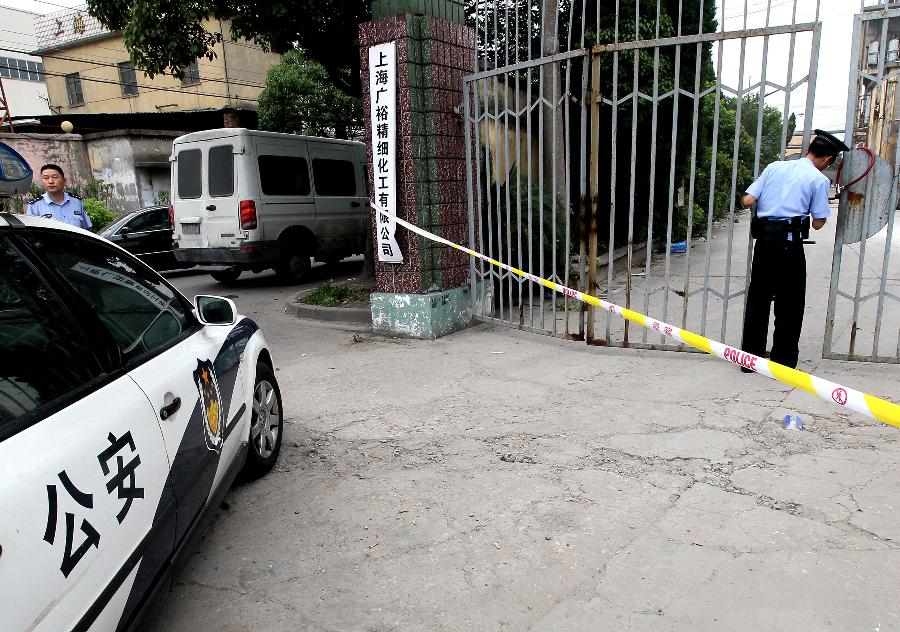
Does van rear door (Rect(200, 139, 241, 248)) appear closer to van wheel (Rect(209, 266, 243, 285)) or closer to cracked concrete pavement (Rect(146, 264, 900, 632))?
van wheel (Rect(209, 266, 243, 285))

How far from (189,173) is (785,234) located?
904cm

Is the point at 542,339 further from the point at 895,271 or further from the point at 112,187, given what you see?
the point at 112,187

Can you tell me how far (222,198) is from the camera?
9.69 meters

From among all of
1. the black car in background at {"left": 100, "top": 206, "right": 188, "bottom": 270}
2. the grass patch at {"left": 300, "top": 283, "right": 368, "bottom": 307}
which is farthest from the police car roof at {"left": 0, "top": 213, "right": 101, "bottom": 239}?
the black car in background at {"left": 100, "top": 206, "right": 188, "bottom": 270}

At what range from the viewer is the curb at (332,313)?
23.3 ft

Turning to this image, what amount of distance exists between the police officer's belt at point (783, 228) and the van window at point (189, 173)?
28.1ft

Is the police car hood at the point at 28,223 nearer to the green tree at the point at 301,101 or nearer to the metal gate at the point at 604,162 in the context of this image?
the metal gate at the point at 604,162

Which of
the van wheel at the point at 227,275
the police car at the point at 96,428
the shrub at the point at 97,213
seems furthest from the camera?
the shrub at the point at 97,213

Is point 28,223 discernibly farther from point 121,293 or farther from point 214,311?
point 214,311

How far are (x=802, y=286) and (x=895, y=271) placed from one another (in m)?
5.92

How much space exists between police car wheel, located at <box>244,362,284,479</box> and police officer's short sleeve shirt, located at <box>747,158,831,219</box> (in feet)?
11.5

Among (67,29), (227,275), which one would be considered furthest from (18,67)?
(227,275)

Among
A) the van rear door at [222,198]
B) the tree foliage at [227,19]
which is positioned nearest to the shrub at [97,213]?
the van rear door at [222,198]

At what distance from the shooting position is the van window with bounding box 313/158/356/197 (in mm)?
10938
